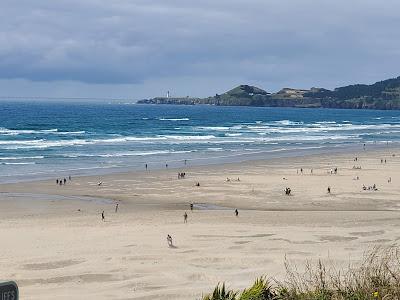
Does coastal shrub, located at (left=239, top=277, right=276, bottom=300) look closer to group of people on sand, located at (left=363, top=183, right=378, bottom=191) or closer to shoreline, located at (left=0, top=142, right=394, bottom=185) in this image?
group of people on sand, located at (left=363, top=183, right=378, bottom=191)

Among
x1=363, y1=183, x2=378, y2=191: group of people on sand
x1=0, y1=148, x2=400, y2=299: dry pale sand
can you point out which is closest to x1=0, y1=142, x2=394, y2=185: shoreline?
x1=0, y1=148, x2=400, y2=299: dry pale sand

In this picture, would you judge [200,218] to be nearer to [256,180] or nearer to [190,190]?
[190,190]

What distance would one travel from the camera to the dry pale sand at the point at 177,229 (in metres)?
19.5

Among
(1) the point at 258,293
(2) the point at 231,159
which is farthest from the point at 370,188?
(1) the point at 258,293

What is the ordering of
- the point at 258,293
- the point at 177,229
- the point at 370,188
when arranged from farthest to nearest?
the point at 370,188 → the point at 177,229 → the point at 258,293

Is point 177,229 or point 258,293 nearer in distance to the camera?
point 258,293

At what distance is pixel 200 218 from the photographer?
30391 millimetres

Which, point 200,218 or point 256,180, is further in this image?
point 256,180

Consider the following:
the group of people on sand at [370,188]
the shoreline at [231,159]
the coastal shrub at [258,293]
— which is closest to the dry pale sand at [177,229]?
the group of people on sand at [370,188]

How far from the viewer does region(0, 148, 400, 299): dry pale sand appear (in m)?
Answer: 19.5

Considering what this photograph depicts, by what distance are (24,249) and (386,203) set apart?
2214 cm

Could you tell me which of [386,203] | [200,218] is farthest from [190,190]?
[386,203]

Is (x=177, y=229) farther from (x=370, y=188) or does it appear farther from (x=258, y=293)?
(x=370, y=188)

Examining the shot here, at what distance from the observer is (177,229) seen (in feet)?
89.0
